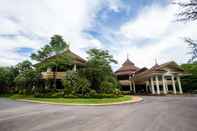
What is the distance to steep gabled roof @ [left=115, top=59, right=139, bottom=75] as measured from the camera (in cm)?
3966

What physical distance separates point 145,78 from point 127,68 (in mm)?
8413

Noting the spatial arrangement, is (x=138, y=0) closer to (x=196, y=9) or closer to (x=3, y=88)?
(x=196, y=9)

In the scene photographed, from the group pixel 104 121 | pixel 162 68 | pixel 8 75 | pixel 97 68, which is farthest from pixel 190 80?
pixel 8 75

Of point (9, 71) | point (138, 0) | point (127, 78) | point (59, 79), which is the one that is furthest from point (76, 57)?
point (138, 0)

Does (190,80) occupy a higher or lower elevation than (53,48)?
lower

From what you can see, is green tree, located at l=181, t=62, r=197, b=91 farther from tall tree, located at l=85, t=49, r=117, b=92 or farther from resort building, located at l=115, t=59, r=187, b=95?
tall tree, located at l=85, t=49, r=117, b=92

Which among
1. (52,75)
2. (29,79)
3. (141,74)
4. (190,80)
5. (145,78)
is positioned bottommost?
(190,80)

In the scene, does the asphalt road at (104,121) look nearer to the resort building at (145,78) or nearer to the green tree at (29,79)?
the green tree at (29,79)

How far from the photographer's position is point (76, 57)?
31.1 meters

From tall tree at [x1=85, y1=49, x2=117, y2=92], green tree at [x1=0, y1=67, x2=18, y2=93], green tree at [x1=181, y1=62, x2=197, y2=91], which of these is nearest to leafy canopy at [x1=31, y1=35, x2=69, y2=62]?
tall tree at [x1=85, y1=49, x2=117, y2=92]

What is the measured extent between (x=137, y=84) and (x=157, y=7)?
30282mm

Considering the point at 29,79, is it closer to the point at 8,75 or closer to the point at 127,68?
the point at 8,75

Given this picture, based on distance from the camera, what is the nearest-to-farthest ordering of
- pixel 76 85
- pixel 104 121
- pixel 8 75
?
pixel 104 121 < pixel 76 85 < pixel 8 75

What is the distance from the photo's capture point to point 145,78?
108ft
